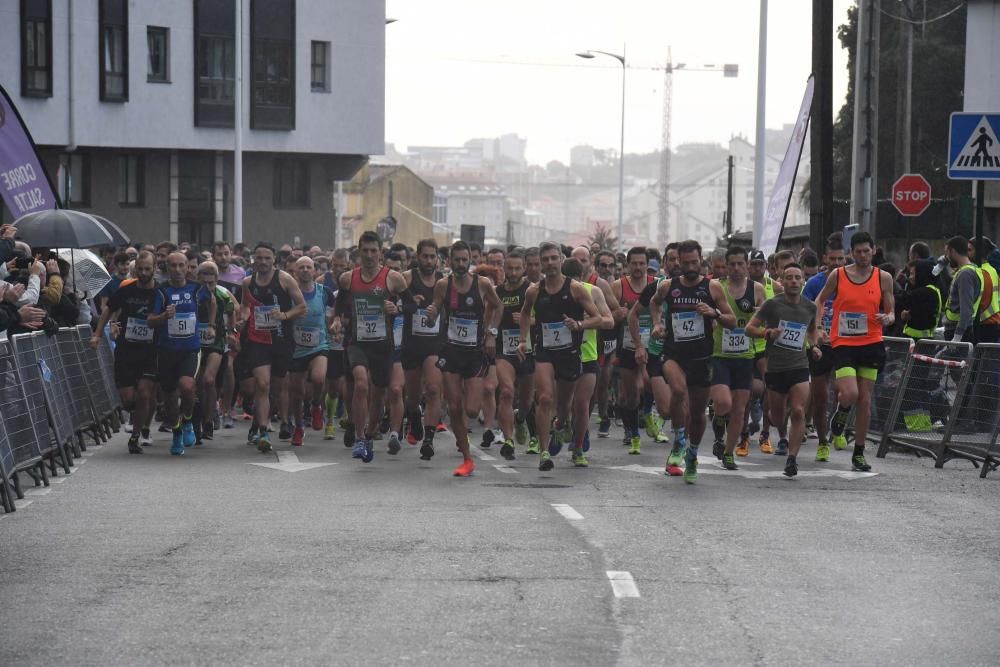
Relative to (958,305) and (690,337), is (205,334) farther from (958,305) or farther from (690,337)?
(958,305)

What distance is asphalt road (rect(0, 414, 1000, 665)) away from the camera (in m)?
6.98

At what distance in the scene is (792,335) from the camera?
46.5 feet

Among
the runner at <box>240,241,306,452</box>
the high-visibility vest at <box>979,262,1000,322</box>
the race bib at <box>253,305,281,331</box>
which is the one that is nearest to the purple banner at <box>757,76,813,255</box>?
the high-visibility vest at <box>979,262,1000,322</box>

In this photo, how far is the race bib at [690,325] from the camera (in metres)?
13.7

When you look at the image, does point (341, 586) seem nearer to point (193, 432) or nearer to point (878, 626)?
point (878, 626)

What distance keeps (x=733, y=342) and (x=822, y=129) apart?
7.82 m

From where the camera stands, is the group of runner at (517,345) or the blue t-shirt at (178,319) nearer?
the group of runner at (517,345)

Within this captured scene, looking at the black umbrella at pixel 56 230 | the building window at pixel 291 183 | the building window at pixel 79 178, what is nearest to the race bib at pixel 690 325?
the black umbrella at pixel 56 230

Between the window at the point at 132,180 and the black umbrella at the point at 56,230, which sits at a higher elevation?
the window at the point at 132,180

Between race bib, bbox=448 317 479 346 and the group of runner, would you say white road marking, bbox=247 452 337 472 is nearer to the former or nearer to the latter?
the group of runner

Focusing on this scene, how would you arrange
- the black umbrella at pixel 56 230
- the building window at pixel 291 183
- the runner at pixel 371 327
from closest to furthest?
the runner at pixel 371 327
the black umbrella at pixel 56 230
the building window at pixel 291 183

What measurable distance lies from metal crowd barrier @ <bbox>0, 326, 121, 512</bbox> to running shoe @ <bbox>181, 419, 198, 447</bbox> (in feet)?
3.23

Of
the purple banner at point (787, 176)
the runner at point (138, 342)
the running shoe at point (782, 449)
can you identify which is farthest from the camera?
the purple banner at point (787, 176)

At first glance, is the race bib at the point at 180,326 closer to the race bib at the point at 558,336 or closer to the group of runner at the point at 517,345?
the group of runner at the point at 517,345
